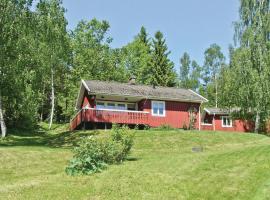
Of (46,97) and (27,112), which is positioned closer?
(27,112)

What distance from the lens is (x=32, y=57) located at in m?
38.7

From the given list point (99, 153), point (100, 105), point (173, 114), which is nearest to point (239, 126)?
point (173, 114)

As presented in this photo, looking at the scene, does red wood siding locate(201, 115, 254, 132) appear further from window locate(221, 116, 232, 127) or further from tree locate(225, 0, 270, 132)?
tree locate(225, 0, 270, 132)

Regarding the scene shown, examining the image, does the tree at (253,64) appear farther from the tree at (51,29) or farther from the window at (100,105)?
the tree at (51,29)

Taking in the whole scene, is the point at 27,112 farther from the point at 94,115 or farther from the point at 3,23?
the point at 3,23

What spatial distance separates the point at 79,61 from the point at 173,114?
24077 mm

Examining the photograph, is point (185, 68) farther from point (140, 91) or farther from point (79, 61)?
point (140, 91)

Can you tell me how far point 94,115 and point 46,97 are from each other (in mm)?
27711

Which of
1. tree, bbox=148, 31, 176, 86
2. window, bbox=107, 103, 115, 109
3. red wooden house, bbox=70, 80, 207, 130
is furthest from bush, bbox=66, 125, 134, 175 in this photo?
tree, bbox=148, 31, 176, 86

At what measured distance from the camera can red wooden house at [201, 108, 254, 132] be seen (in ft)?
166

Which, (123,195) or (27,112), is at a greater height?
(27,112)

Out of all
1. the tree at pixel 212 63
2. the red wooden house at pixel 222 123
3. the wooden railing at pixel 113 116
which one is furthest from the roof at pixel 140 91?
the tree at pixel 212 63

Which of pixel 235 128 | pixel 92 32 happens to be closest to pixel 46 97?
pixel 92 32

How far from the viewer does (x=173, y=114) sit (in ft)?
134
